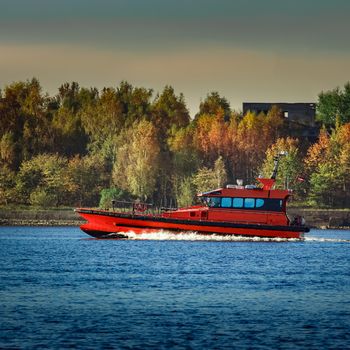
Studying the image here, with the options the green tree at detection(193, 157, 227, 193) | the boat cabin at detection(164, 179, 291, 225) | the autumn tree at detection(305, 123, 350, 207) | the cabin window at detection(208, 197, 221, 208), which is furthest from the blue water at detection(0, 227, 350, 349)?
the green tree at detection(193, 157, 227, 193)

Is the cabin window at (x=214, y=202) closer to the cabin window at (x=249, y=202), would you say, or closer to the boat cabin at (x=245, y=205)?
the boat cabin at (x=245, y=205)

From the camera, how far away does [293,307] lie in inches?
2183

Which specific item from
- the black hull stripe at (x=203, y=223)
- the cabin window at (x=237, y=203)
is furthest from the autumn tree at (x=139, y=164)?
the cabin window at (x=237, y=203)

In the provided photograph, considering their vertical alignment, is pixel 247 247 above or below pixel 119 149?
below

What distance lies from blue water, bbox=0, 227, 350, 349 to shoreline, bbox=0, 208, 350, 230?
60.8m

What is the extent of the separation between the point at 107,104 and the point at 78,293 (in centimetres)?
13093

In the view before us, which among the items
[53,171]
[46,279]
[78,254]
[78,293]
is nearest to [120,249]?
[78,254]

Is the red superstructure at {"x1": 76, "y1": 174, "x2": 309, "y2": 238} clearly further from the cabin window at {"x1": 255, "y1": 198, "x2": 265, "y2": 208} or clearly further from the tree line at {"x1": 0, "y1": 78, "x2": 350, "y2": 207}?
the tree line at {"x1": 0, "y1": 78, "x2": 350, "y2": 207}

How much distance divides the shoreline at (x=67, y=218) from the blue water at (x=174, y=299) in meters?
60.8

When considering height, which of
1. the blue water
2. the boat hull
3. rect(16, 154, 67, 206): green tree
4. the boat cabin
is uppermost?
rect(16, 154, 67, 206): green tree

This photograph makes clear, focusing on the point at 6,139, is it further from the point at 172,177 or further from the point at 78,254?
the point at 78,254

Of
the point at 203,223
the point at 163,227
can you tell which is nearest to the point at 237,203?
the point at 203,223

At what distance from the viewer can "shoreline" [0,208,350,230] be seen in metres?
157

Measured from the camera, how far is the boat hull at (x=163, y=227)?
102 meters
